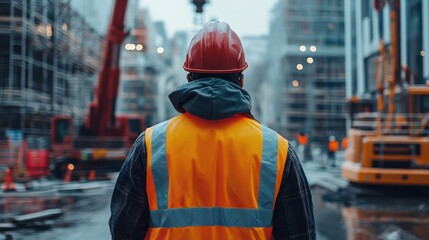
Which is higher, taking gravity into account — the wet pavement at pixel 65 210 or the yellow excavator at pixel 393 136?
the yellow excavator at pixel 393 136

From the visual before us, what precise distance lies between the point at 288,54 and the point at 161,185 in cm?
4815

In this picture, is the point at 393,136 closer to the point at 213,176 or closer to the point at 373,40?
the point at 213,176

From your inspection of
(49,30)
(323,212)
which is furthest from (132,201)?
(49,30)

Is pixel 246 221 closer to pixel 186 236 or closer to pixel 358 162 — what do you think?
pixel 186 236

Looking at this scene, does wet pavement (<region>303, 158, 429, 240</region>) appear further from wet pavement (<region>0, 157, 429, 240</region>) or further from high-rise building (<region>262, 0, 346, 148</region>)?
high-rise building (<region>262, 0, 346, 148</region>)

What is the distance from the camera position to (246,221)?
1.92m

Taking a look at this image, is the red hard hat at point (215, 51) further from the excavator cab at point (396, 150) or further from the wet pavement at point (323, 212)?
the excavator cab at point (396, 150)

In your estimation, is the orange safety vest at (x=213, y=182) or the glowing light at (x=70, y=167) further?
the glowing light at (x=70, y=167)

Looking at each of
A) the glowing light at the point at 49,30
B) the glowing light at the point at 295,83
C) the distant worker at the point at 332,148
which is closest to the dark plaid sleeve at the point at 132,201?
the glowing light at the point at 49,30

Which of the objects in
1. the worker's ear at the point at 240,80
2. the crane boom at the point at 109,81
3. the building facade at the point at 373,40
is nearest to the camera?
the worker's ear at the point at 240,80

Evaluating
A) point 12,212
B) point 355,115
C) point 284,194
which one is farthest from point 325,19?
point 284,194

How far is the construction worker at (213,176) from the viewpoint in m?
1.92

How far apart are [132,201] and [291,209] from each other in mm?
577

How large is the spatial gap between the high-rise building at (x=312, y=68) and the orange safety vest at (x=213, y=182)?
1754 inches
